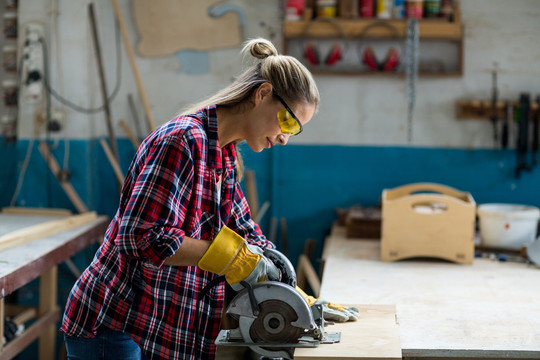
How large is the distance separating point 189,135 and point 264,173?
8.31 feet

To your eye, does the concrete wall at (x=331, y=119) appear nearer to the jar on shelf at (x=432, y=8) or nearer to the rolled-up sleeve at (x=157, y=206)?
the jar on shelf at (x=432, y=8)

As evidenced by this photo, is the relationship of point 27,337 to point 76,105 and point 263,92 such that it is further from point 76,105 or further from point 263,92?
point 263,92

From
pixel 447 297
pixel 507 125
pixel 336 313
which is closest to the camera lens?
pixel 336 313

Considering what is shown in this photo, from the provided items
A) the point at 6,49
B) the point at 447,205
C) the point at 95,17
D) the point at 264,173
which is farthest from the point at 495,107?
the point at 6,49

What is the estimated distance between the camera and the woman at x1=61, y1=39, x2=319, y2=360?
1554 millimetres

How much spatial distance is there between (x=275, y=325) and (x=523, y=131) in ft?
8.68

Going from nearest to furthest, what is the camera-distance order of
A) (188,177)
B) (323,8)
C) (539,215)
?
(188,177)
(539,215)
(323,8)

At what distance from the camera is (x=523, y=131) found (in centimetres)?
378

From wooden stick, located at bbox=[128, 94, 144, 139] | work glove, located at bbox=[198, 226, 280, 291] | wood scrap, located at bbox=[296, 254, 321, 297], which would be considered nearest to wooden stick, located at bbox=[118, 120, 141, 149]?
wooden stick, located at bbox=[128, 94, 144, 139]

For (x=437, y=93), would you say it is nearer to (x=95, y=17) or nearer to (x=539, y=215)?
(x=539, y=215)

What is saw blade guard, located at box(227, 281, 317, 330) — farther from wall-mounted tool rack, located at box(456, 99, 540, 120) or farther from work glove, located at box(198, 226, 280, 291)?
wall-mounted tool rack, located at box(456, 99, 540, 120)

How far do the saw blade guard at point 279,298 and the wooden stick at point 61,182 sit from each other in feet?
8.30

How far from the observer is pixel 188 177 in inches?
63.6

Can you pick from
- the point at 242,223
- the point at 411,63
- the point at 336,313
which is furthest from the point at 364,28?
the point at 336,313
